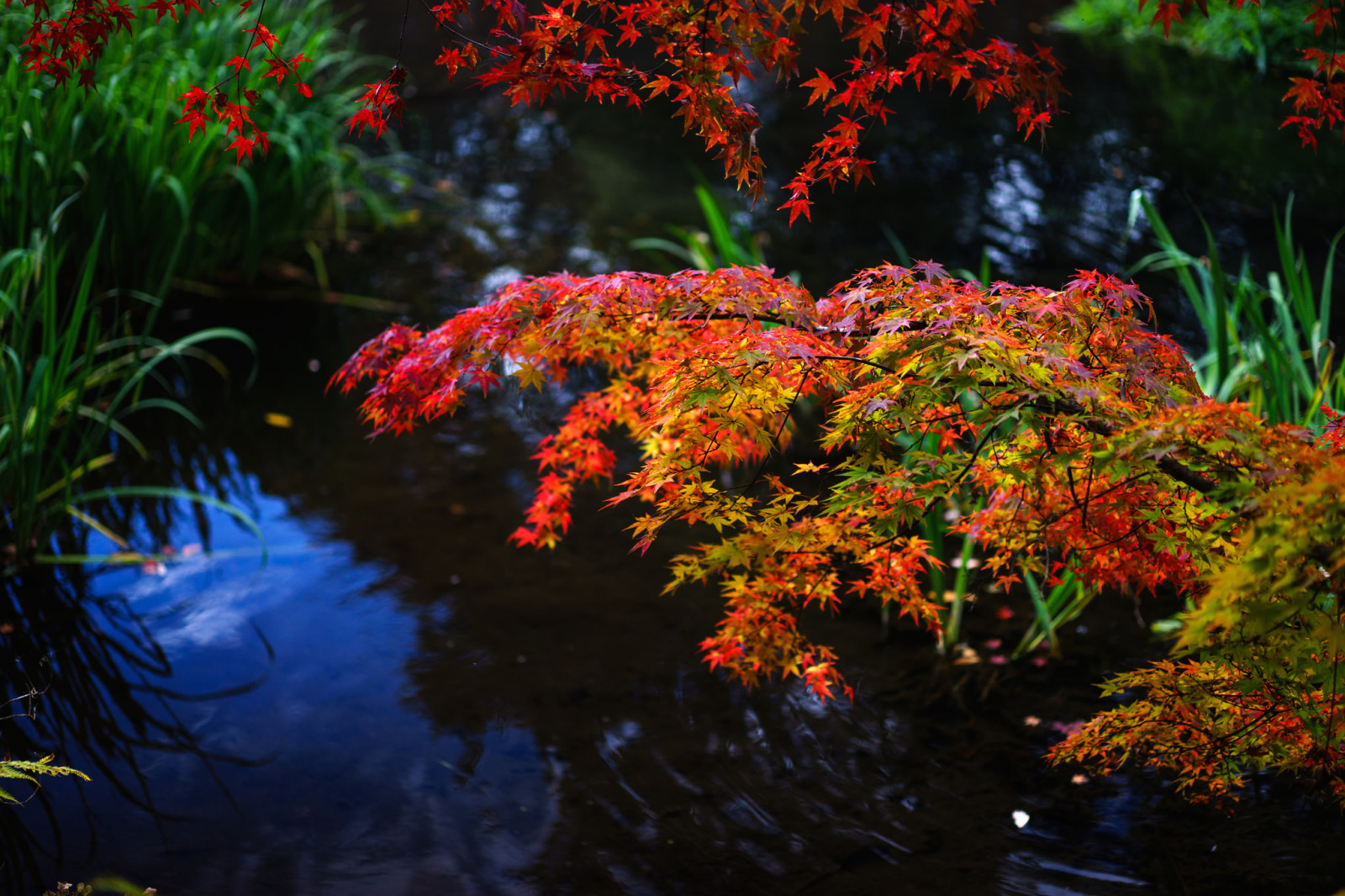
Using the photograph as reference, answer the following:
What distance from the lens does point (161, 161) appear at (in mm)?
3787

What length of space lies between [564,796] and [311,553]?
134 centimetres

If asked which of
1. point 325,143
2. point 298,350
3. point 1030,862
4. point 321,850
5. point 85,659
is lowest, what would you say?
point 1030,862

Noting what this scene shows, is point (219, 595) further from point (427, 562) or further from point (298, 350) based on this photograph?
point (298, 350)

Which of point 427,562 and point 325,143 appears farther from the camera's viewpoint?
point 325,143

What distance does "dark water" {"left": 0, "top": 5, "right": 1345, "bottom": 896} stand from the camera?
2.06 m

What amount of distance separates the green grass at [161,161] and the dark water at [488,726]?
27.2 inches

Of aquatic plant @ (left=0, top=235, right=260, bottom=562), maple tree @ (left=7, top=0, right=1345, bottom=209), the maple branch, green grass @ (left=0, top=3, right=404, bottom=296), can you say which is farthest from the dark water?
maple tree @ (left=7, top=0, right=1345, bottom=209)

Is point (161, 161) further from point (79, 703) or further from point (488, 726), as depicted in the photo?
point (488, 726)

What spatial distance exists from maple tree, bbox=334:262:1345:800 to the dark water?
447 mm

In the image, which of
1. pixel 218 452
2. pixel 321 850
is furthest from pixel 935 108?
pixel 321 850

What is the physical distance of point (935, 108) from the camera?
24.1 ft

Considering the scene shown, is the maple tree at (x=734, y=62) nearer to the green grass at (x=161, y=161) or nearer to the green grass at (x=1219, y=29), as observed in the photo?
the green grass at (x=161, y=161)

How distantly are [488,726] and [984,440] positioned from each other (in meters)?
1.60

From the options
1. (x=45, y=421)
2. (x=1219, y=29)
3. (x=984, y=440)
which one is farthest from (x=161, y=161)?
(x=1219, y=29)
